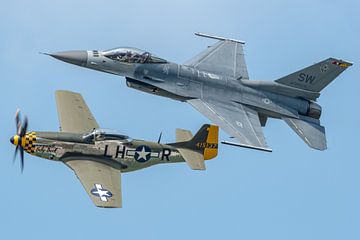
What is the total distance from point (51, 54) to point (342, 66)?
568 inches

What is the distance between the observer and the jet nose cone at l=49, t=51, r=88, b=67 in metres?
58.2

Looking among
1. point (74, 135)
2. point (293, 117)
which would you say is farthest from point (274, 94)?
point (74, 135)

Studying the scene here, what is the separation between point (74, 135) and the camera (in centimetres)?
5581

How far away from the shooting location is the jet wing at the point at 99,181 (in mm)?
52531

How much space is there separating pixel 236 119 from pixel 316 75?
201 inches

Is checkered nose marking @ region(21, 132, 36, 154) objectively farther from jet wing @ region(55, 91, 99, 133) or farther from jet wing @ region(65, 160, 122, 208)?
jet wing @ region(55, 91, 99, 133)

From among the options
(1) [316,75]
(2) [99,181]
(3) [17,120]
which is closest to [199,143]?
(2) [99,181]

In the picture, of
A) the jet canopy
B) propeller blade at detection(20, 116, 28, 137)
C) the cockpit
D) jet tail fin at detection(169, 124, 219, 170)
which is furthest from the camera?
the jet canopy

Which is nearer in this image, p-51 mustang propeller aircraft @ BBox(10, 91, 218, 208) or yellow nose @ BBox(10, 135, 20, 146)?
p-51 mustang propeller aircraft @ BBox(10, 91, 218, 208)

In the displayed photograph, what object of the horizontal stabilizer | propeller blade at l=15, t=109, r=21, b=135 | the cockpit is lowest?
the horizontal stabilizer

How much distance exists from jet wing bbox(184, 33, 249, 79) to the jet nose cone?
5948 millimetres

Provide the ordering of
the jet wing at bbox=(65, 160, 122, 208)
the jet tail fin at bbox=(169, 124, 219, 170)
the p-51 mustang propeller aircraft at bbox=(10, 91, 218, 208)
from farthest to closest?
the jet tail fin at bbox=(169, 124, 219, 170)
the p-51 mustang propeller aircraft at bbox=(10, 91, 218, 208)
the jet wing at bbox=(65, 160, 122, 208)

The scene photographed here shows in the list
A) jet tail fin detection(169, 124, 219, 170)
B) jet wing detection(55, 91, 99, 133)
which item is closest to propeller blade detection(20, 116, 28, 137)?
jet wing detection(55, 91, 99, 133)

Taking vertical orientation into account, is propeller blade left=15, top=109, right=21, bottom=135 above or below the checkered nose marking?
above
